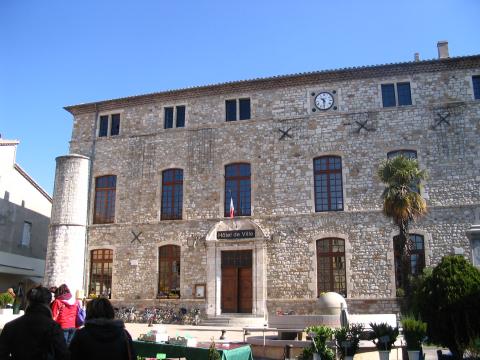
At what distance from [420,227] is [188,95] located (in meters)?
9.61

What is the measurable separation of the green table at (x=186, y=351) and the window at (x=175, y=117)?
12533 millimetres

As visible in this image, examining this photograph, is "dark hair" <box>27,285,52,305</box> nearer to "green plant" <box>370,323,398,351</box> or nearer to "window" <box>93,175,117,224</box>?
"green plant" <box>370,323,398,351</box>

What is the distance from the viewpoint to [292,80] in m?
17.7

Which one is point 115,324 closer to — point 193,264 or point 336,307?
point 336,307

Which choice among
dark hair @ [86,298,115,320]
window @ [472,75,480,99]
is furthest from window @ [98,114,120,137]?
dark hair @ [86,298,115,320]

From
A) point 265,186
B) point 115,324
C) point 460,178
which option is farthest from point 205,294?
point 115,324

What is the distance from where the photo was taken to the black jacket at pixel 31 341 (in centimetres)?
344

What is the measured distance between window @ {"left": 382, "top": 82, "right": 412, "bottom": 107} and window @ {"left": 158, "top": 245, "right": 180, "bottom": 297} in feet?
29.6

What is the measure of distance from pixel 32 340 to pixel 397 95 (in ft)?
50.5

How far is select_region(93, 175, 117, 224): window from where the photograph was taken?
62.6 feet

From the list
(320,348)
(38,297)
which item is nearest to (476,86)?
(320,348)

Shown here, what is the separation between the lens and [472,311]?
21.6 feet

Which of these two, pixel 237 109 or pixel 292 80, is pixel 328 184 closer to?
pixel 292 80

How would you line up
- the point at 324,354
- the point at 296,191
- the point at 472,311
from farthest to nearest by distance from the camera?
the point at 296,191
the point at 324,354
the point at 472,311
